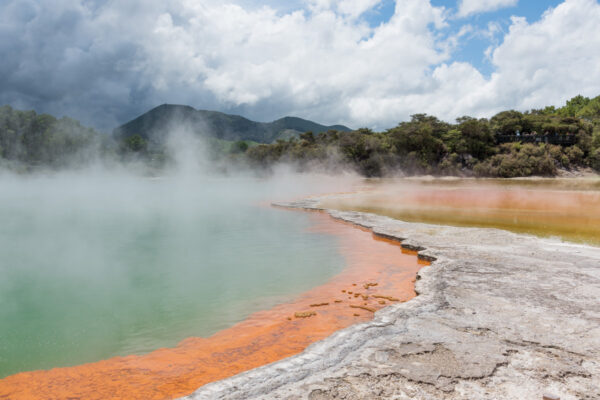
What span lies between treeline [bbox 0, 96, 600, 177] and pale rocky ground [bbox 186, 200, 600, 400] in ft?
127

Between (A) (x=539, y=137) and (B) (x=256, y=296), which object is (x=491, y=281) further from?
(A) (x=539, y=137)

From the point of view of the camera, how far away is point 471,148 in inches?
1704

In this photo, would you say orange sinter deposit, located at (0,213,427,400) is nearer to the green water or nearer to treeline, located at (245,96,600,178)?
the green water

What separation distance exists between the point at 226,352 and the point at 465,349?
229 cm

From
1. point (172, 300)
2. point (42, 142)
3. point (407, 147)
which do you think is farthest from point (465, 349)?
point (42, 142)

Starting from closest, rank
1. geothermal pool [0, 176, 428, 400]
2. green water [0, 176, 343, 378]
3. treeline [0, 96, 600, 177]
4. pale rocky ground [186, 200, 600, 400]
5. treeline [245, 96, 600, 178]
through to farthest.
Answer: pale rocky ground [186, 200, 600, 400] → geothermal pool [0, 176, 428, 400] → green water [0, 176, 343, 378] → treeline [245, 96, 600, 178] → treeline [0, 96, 600, 177]

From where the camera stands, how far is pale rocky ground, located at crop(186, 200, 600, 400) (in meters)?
2.64

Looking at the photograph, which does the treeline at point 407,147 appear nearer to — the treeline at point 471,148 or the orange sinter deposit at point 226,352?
the treeline at point 471,148

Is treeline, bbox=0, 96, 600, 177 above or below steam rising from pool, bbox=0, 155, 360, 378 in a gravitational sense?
above

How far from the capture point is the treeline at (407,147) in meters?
39.5

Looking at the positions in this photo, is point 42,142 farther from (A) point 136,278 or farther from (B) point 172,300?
(B) point 172,300

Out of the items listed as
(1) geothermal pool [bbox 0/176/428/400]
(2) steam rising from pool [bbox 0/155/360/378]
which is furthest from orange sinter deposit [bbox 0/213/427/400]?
(2) steam rising from pool [bbox 0/155/360/378]

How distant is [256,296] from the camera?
5793 millimetres

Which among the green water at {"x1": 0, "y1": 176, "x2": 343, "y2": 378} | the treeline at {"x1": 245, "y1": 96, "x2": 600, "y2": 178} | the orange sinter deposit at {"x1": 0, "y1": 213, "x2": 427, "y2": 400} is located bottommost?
the orange sinter deposit at {"x1": 0, "y1": 213, "x2": 427, "y2": 400}
